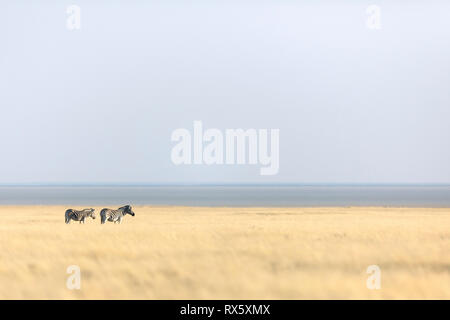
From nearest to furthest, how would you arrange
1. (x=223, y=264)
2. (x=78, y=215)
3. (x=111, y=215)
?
1. (x=223, y=264)
2. (x=111, y=215)
3. (x=78, y=215)

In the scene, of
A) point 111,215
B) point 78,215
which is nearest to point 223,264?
point 111,215

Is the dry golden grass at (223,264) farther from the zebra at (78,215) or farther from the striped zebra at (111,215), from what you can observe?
the zebra at (78,215)

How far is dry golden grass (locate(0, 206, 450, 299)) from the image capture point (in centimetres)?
1145

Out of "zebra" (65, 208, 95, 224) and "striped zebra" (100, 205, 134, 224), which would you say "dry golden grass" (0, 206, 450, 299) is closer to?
"striped zebra" (100, 205, 134, 224)

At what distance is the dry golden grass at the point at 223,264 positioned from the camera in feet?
37.6

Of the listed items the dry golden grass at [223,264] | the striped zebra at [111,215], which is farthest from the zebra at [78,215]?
the dry golden grass at [223,264]

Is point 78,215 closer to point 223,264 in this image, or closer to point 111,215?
point 111,215

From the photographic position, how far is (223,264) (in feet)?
47.5

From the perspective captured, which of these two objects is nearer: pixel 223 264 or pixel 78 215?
pixel 223 264

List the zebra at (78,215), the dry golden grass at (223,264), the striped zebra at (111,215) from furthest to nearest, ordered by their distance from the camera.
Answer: the zebra at (78,215), the striped zebra at (111,215), the dry golden grass at (223,264)

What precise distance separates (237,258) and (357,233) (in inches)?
352

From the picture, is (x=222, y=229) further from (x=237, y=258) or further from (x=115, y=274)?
(x=115, y=274)

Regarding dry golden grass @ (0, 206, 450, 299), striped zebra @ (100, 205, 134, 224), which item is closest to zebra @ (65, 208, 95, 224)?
striped zebra @ (100, 205, 134, 224)
